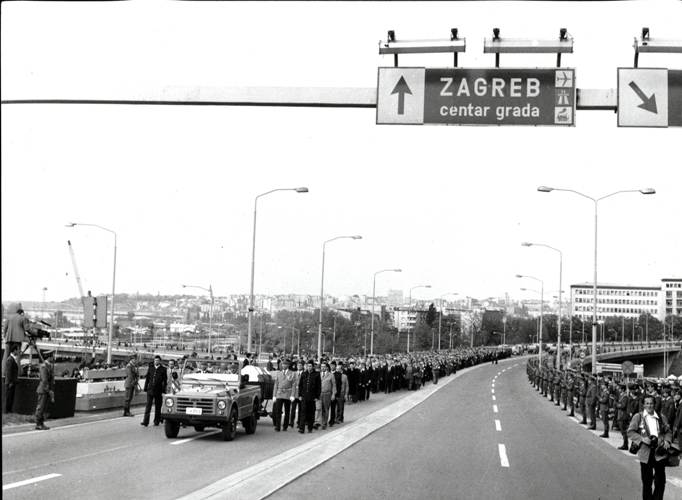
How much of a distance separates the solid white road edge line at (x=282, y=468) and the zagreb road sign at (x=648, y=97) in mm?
6961

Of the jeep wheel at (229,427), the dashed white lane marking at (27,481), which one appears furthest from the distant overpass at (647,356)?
the dashed white lane marking at (27,481)

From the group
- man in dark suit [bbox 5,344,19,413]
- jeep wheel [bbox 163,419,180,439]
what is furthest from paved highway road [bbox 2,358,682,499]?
man in dark suit [bbox 5,344,19,413]

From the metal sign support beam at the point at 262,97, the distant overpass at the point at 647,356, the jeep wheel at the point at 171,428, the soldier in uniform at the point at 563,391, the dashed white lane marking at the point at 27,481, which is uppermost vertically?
the metal sign support beam at the point at 262,97

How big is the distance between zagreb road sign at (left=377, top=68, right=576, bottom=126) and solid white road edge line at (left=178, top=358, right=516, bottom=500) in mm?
5603

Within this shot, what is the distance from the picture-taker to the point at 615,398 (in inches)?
893

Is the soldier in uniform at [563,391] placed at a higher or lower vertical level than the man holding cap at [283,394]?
lower

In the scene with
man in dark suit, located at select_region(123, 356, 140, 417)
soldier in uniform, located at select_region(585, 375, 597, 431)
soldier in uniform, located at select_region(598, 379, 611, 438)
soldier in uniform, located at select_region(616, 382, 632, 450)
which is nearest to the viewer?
soldier in uniform, located at select_region(616, 382, 632, 450)

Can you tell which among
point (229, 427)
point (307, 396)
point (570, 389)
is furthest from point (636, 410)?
point (570, 389)

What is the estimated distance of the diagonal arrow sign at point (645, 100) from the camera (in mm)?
9227

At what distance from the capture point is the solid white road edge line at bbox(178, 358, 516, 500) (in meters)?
10.1

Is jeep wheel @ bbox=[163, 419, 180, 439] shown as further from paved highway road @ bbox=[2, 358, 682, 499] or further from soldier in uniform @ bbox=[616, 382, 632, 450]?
soldier in uniform @ bbox=[616, 382, 632, 450]

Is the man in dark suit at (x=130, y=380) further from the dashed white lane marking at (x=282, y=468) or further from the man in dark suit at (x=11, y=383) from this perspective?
the dashed white lane marking at (x=282, y=468)

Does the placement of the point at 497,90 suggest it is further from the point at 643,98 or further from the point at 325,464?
the point at 325,464

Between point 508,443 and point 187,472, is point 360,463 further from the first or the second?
point 508,443
